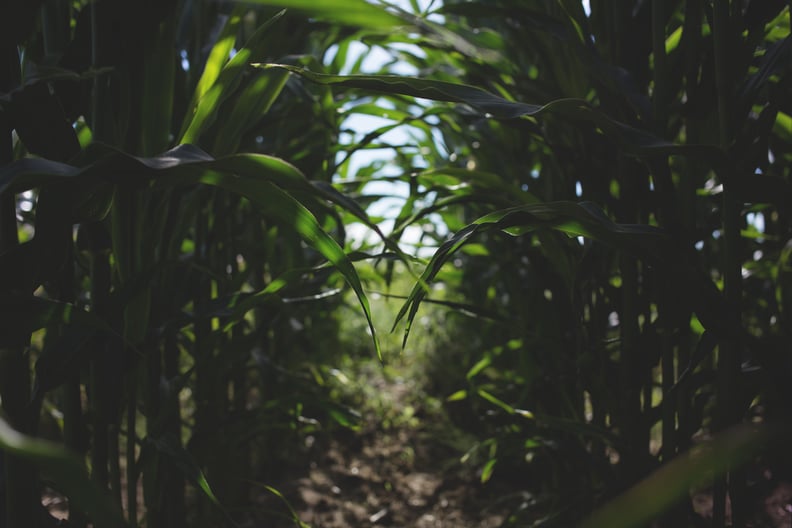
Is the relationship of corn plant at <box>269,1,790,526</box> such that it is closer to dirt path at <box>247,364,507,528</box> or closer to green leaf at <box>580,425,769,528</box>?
green leaf at <box>580,425,769,528</box>

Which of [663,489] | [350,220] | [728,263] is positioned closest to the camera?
[663,489]

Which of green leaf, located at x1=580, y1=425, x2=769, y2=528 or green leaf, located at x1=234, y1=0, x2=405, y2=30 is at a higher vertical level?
green leaf, located at x1=234, y1=0, x2=405, y2=30

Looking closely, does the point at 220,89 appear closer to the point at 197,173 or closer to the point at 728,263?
the point at 197,173

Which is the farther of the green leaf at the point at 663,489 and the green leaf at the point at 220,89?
the green leaf at the point at 220,89

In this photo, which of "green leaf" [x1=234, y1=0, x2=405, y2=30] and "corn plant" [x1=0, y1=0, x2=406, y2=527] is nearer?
"green leaf" [x1=234, y1=0, x2=405, y2=30]

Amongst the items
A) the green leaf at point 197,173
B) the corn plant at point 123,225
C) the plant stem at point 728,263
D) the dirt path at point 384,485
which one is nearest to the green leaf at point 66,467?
the corn plant at point 123,225

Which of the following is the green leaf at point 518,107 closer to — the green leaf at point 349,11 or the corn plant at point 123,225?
the corn plant at point 123,225

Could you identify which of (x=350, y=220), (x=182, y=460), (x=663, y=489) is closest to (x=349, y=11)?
(x=663, y=489)

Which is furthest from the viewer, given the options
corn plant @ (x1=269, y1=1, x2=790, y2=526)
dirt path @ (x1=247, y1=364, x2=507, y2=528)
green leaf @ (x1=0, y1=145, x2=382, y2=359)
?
dirt path @ (x1=247, y1=364, x2=507, y2=528)

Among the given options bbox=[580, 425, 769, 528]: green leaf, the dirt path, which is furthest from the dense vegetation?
the dirt path

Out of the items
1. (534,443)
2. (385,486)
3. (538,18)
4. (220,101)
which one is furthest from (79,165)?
(385,486)

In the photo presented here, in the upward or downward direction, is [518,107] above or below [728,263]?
above

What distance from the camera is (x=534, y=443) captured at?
0.77 m

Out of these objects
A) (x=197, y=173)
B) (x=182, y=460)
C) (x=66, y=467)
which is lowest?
(x=182, y=460)
